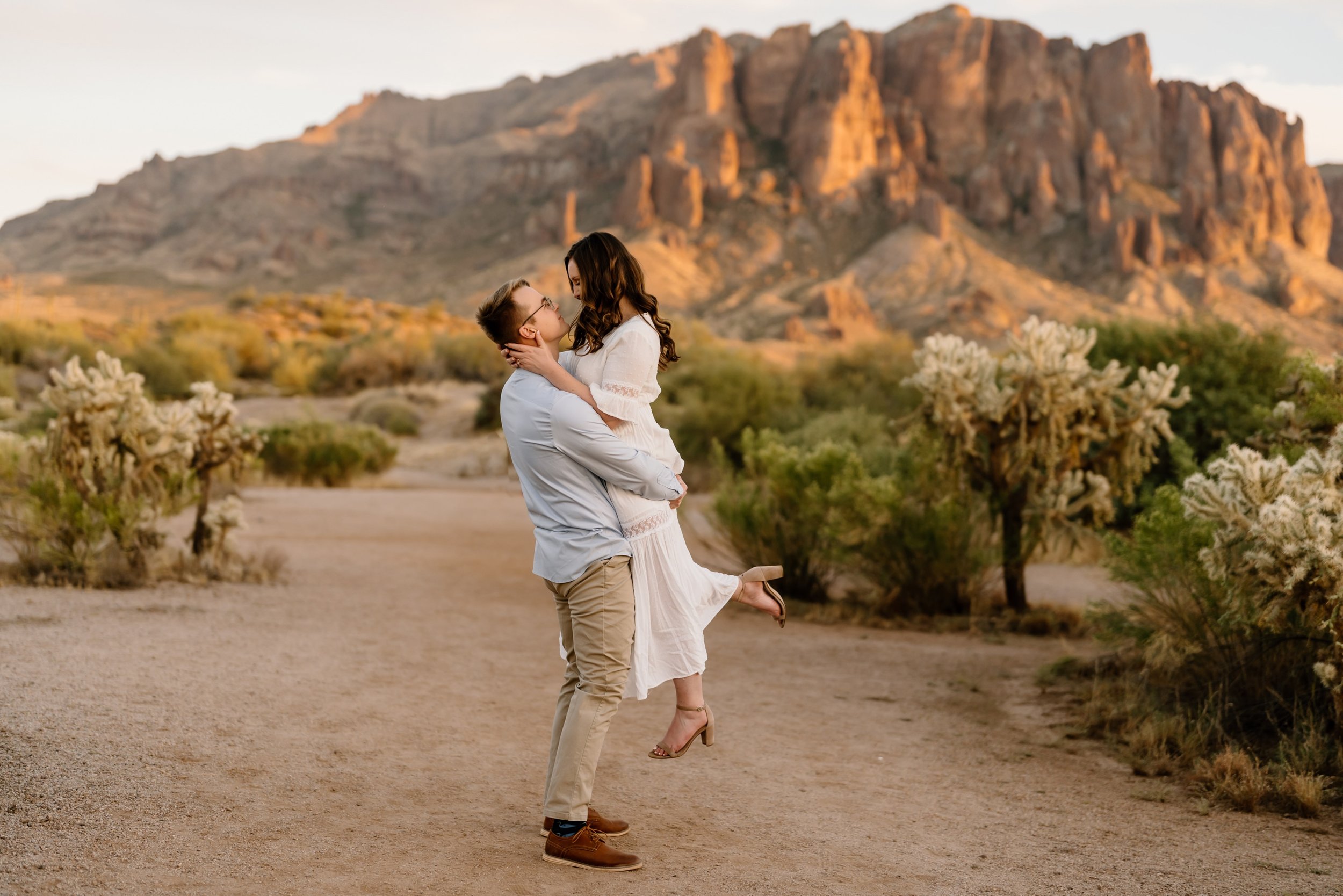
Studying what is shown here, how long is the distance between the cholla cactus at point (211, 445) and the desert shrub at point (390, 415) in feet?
70.1

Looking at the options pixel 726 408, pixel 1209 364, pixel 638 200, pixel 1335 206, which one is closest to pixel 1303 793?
pixel 1209 364

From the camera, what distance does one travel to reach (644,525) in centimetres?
418

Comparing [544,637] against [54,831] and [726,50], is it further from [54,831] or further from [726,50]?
[726,50]

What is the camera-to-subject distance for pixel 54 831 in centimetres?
411

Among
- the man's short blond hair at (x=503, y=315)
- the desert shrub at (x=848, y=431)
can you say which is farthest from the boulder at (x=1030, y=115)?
the man's short blond hair at (x=503, y=315)

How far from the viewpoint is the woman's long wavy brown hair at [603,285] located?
408cm

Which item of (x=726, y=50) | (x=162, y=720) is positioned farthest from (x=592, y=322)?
(x=726, y=50)

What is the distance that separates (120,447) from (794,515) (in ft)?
20.4

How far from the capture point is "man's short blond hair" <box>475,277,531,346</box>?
161 inches

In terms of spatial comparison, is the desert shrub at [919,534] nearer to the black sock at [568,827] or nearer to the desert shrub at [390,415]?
the black sock at [568,827]

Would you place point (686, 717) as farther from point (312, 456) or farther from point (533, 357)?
point (312, 456)

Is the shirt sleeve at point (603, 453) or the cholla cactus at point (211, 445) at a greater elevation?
the shirt sleeve at point (603, 453)

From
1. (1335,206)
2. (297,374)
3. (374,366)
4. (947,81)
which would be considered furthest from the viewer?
(947,81)

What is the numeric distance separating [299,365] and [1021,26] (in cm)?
9988
